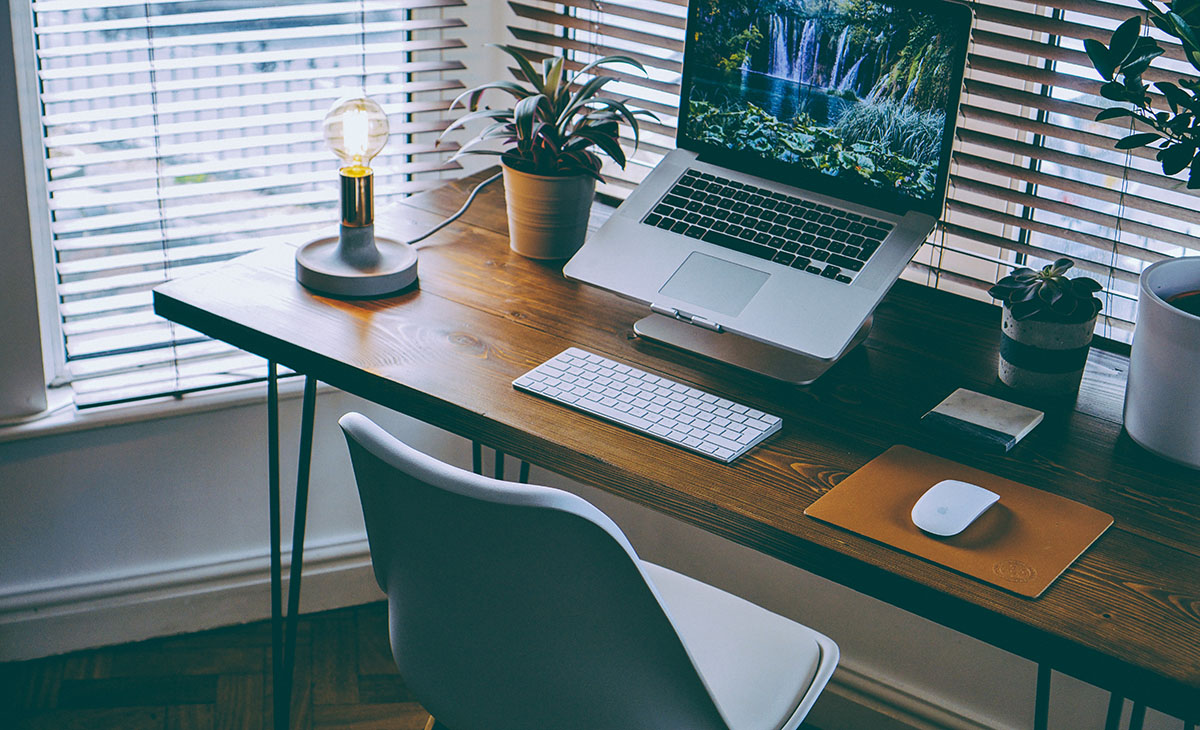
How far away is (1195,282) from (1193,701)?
1.74ft

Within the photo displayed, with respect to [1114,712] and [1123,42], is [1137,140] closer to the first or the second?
[1123,42]

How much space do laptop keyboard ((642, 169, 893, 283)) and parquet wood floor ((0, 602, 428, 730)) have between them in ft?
3.22

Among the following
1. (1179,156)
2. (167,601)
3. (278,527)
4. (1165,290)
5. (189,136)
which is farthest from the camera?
(167,601)

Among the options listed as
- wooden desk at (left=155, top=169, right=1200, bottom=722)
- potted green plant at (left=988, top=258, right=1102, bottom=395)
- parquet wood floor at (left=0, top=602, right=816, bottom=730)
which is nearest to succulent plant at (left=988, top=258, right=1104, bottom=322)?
potted green plant at (left=988, top=258, right=1102, bottom=395)

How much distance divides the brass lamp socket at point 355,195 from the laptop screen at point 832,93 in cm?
44

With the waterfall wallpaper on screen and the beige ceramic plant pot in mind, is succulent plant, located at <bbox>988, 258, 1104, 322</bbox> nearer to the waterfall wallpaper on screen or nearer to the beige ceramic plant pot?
the waterfall wallpaper on screen

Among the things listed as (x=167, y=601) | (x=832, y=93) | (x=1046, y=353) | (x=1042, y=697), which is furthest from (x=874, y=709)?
(x=167, y=601)

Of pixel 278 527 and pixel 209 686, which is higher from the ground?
pixel 278 527

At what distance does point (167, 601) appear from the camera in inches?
77.9

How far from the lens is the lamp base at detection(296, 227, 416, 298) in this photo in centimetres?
143

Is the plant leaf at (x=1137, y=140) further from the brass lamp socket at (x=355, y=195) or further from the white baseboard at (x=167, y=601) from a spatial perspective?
the white baseboard at (x=167, y=601)

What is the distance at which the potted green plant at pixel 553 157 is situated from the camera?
59.9 inches

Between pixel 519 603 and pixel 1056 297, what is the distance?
71 cm

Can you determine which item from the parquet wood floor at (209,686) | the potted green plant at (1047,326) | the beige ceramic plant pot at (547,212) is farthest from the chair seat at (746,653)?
the parquet wood floor at (209,686)
